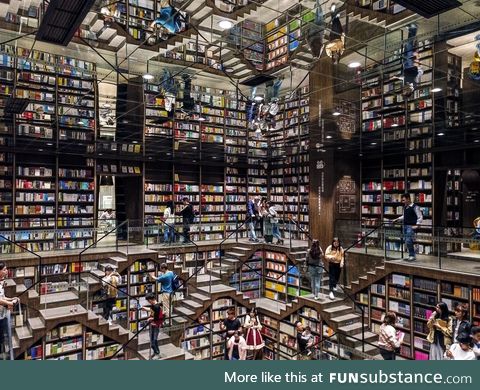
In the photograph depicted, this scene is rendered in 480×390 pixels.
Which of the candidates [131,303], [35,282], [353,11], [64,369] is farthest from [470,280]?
[35,282]

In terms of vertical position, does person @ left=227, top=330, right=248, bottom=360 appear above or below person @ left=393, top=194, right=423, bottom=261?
below

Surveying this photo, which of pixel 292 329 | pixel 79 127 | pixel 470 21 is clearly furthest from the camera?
pixel 79 127

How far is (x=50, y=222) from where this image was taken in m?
8.61

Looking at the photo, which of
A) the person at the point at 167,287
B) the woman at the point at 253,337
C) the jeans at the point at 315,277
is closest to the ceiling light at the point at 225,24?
the person at the point at 167,287

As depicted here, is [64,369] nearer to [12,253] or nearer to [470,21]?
[12,253]

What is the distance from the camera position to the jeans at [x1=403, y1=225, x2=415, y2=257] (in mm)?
7007

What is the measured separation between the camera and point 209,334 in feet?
27.0

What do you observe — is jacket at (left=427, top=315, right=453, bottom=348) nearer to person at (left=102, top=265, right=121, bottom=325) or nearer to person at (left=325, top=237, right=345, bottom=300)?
person at (left=325, top=237, right=345, bottom=300)

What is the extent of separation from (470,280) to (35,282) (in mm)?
7360

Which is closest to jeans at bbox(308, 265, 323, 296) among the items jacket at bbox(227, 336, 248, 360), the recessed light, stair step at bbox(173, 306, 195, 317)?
jacket at bbox(227, 336, 248, 360)

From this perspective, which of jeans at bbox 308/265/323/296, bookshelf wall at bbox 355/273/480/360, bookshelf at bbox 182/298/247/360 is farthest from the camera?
bookshelf at bbox 182/298/247/360

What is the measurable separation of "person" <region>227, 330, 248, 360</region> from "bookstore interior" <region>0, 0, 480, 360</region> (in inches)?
1.4

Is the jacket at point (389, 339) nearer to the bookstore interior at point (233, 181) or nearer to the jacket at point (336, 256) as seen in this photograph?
the bookstore interior at point (233, 181)

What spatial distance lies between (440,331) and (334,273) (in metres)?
2.52
